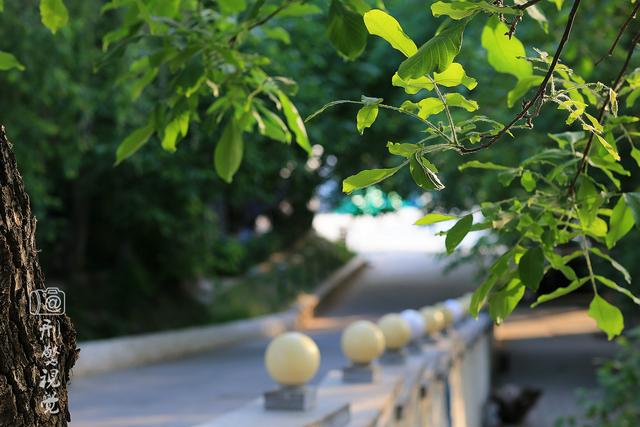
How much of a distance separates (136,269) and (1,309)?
61.0ft

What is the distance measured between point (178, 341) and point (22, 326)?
1514 centimetres

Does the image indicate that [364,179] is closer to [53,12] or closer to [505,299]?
[505,299]

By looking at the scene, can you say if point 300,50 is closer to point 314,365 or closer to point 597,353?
point 597,353

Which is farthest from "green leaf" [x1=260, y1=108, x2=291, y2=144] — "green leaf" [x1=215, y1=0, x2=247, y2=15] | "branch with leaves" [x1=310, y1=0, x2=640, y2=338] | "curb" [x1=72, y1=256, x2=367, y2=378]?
"curb" [x1=72, y1=256, x2=367, y2=378]

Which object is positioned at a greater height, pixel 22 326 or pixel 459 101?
pixel 459 101

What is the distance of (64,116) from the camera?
14016 mm

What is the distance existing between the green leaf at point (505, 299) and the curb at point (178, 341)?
9.25m

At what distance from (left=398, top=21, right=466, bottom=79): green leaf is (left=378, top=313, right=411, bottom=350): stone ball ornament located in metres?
6.71

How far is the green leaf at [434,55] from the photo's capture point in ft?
6.99

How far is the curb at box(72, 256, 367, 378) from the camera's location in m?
14.5

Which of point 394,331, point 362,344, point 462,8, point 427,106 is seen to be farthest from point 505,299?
point 394,331

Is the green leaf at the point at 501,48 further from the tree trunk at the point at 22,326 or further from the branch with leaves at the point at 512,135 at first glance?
the tree trunk at the point at 22,326

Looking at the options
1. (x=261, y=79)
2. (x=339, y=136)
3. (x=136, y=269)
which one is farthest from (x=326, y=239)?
(x=261, y=79)

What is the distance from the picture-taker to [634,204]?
2611 mm
